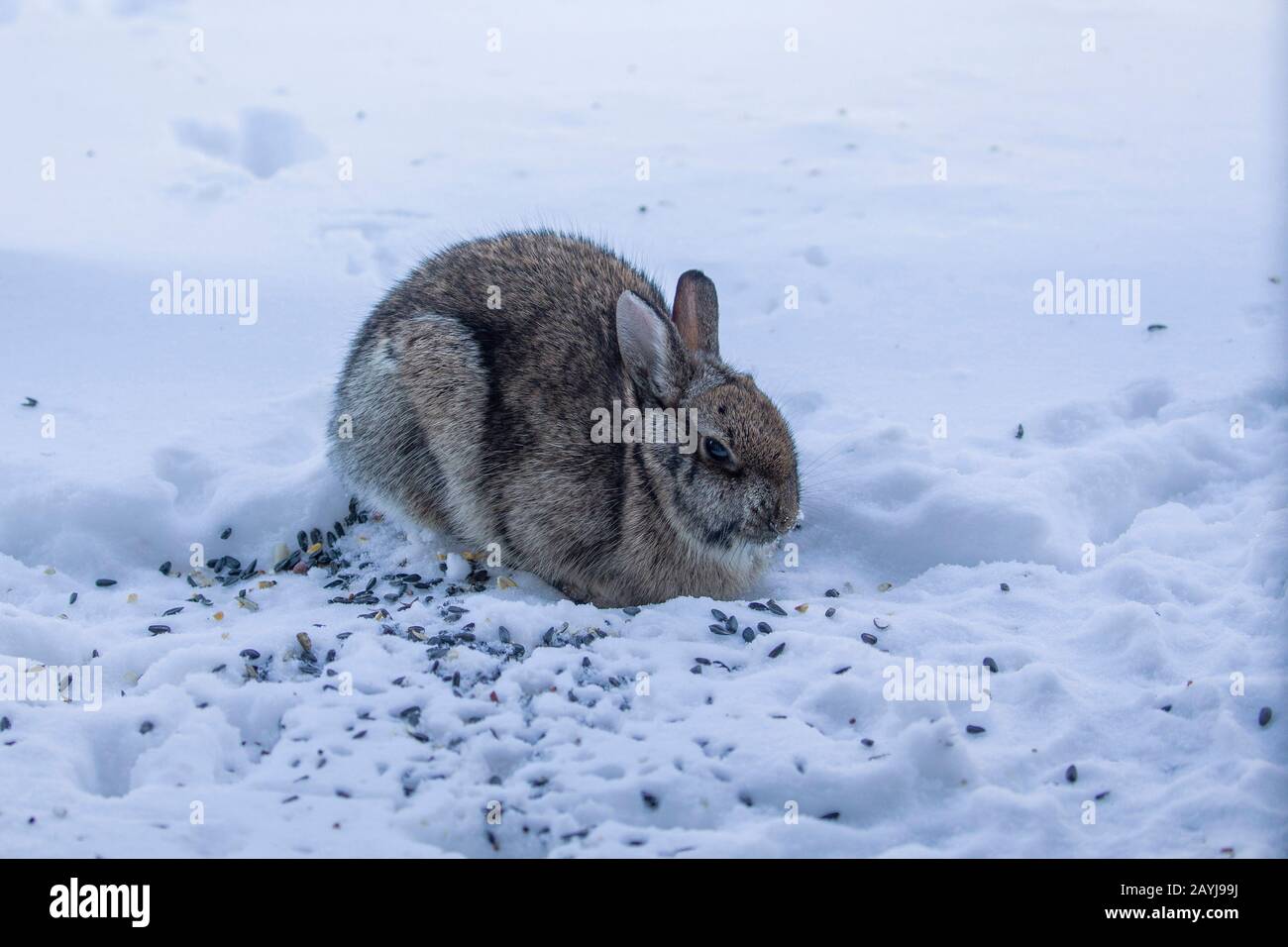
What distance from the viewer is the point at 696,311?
6816mm

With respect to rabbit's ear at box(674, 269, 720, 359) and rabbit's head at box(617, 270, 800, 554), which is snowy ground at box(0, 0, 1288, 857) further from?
rabbit's ear at box(674, 269, 720, 359)

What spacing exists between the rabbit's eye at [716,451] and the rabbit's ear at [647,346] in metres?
0.35

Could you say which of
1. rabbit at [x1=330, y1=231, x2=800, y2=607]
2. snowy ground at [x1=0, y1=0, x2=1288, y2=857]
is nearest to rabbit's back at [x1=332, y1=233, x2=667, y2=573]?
rabbit at [x1=330, y1=231, x2=800, y2=607]

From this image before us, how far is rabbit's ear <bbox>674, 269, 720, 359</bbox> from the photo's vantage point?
6.80 m

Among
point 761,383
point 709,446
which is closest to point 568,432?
point 709,446

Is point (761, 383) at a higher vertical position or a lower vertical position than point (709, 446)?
higher

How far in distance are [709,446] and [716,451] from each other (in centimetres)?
5

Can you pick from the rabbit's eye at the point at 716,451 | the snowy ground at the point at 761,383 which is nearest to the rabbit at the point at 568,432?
the rabbit's eye at the point at 716,451

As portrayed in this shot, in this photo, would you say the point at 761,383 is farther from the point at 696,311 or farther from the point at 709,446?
the point at 709,446

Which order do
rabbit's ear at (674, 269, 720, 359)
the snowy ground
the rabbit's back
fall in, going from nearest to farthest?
the snowy ground
the rabbit's back
rabbit's ear at (674, 269, 720, 359)

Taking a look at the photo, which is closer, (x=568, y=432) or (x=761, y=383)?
(x=568, y=432)

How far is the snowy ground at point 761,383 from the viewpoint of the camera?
4668 mm

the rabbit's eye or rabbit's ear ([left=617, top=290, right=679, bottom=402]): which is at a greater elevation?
rabbit's ear ([left=617, top=290, right=679, bottom=402])

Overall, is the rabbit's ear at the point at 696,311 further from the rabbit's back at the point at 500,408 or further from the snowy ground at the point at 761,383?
the snowy ground at the point at 761,383
